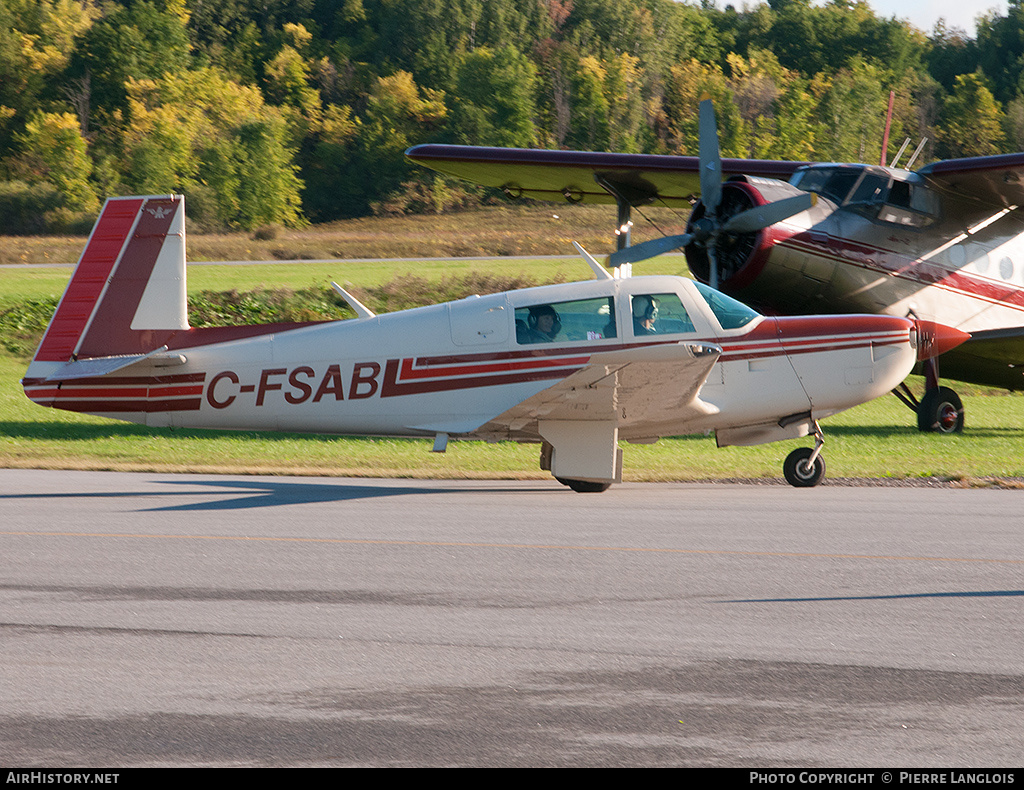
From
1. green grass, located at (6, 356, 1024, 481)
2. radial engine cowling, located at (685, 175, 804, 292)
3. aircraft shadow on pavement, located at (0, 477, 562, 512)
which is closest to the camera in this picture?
aircraft shadow on pavement, located at (0, 477, 562, 512)

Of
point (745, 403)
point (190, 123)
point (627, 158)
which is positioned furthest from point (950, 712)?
point (190, 123)

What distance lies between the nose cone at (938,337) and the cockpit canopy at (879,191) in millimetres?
1611

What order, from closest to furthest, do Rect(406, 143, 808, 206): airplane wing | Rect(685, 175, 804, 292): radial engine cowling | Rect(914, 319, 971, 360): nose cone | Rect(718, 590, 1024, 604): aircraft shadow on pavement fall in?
Rect(718, 590, 1024, 604): aircraft shadow on pavement → Rect(914, 319, 971, 360): nose cone → Rect(685, 175, 804, 292): radial engine cowling → Rect(406, 143, 808, 206): airplane wing

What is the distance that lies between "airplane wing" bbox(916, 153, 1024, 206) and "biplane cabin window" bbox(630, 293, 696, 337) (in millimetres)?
7025

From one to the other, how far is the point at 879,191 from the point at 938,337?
2393 mm

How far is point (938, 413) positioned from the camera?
1812 cm

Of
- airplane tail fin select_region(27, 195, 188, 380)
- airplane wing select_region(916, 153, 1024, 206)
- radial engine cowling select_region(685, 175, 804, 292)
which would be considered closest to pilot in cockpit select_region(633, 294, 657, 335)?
airplane tail fin select_region(27, 195, 188, 380)

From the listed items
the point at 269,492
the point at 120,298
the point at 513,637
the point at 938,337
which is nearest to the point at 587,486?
the point at 269,492

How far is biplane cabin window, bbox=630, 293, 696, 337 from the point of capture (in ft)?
39.1

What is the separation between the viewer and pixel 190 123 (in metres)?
74.4

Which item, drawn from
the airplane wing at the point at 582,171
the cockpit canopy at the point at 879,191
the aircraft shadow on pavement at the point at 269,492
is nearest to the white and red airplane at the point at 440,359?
the aircraft shadow on pavement at the point at 269,492

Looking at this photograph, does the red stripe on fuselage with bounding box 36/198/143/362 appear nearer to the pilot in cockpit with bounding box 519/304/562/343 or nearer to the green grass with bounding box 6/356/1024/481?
the green grass with bounding box 6/356/1024/481

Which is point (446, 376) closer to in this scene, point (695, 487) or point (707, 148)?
point (695, 487)

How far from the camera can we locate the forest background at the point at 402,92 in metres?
71.5
